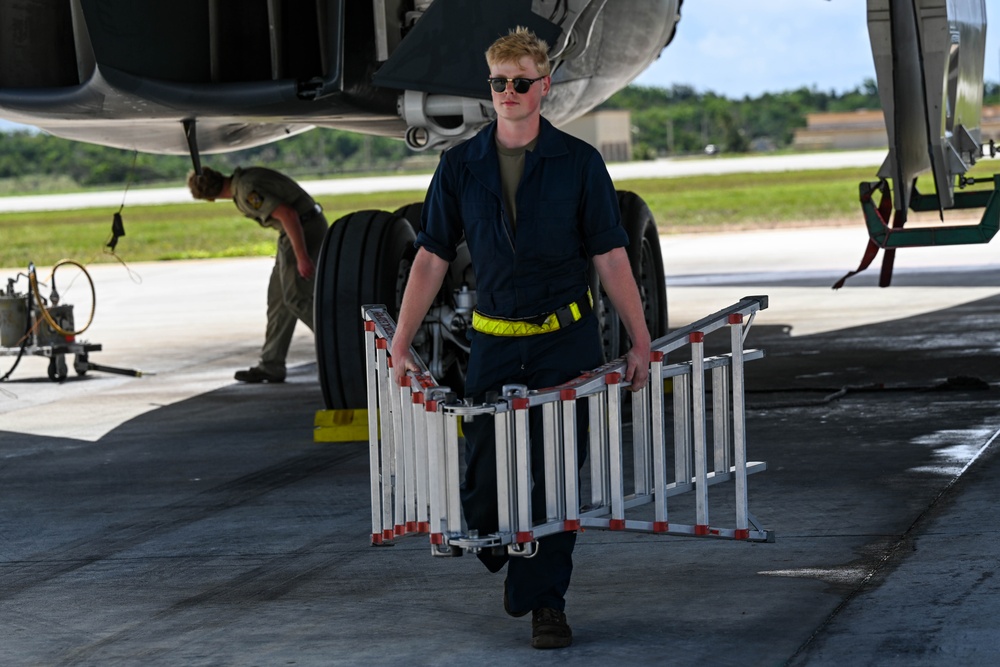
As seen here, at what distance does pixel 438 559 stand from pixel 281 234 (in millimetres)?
6401

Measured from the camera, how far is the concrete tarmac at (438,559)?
4.61 meters

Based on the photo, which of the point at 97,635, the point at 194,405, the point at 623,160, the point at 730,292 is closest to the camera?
the point at 97,635

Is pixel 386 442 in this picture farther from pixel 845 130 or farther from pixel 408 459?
pixel 845 130

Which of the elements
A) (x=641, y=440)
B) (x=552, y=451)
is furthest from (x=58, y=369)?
(x=552, y=451)

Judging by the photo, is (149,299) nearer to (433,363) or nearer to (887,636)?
(433,363)

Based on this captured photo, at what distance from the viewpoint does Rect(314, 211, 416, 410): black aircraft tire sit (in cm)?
883

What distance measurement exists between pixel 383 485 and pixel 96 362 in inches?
362

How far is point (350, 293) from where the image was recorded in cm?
887

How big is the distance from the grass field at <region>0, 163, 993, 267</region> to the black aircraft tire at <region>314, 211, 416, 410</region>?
2022 centimetres

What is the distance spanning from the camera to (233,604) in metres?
5.23

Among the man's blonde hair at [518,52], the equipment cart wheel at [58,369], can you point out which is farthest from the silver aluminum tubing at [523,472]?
the equipment cart wheel at [58,369]

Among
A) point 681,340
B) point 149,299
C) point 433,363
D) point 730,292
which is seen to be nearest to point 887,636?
point 681,340

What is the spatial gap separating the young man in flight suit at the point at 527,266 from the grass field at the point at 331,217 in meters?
24.5

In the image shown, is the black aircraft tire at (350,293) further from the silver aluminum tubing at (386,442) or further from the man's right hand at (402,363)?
the man's right hand at (402,363)
